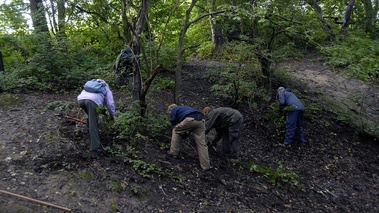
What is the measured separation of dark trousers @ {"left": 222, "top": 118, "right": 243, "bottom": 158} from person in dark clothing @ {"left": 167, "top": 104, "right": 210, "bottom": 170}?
1002mm

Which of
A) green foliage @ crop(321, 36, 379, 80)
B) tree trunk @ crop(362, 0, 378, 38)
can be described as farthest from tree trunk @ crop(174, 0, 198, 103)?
tree trunk @ crop(362, 0, 378, 38)

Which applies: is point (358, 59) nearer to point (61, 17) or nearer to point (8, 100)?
point (8, 100)

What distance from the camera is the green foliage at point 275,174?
23.4 ft

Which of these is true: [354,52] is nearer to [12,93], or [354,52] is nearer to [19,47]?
[12,93]

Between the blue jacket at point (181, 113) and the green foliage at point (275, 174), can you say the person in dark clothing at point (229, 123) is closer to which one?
the green foliage at point (275, 174)

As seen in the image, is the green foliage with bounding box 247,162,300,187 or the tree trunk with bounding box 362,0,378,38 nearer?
the green foliage with bounding box 247,162,300,187

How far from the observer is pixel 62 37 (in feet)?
33.9

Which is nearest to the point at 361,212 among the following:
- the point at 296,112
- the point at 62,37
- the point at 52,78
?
the point at 296,112

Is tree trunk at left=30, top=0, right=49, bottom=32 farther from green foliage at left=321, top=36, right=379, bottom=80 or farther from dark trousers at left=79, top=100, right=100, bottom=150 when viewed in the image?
green foliage at left=321, top=36, right=379, bottom=80

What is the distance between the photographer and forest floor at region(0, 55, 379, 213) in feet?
17.2

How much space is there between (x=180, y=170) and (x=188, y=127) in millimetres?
865

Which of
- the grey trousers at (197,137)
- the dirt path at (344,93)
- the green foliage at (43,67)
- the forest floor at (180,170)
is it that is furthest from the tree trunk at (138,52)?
the dirt path at (344,93)

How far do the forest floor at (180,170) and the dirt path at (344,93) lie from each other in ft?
2.04

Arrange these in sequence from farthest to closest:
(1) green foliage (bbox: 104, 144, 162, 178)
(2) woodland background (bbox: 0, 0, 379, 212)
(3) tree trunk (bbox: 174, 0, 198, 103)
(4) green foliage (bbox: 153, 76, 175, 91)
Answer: (4) green foliage (bbox: 153, 76, 175, 91) < (3) tree trunk (bbox: 174, 0, 198, 103) < (1) green foliage (bbox: 104, 144, 162, 178) < (2) woodland background (bbox: 0, 0, 379, 212)
